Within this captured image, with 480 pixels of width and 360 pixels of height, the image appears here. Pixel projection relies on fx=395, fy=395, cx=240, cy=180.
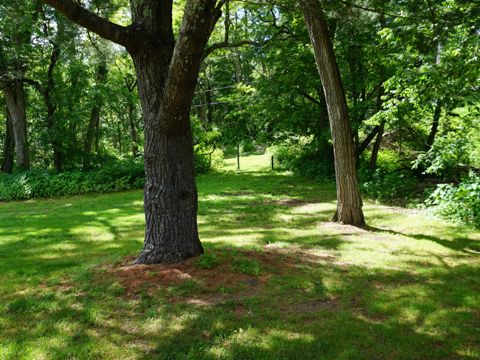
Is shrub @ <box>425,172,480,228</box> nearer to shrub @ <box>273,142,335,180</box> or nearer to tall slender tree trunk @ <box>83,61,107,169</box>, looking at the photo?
shrub @ <box>273,142,335,180</box>

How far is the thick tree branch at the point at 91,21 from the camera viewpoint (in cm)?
387

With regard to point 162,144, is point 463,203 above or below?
below

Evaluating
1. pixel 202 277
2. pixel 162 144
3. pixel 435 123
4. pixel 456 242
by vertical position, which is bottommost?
pixel 456 242

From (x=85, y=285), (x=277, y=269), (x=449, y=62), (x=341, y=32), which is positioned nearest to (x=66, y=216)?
(x=85, y=285)

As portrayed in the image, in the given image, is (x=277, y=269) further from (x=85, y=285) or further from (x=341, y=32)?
(x=341, y=32)

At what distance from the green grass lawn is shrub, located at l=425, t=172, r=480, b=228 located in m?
0.38

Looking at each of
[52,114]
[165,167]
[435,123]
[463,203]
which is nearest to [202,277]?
[165,167]

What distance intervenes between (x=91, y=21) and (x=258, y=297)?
11.2 feet

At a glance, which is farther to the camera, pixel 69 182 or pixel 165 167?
pixel 69 182

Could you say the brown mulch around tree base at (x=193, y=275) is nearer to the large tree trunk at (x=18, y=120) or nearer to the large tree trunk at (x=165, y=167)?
the large tree trunk at (x=165, y=167)

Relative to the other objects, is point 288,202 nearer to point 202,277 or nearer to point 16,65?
point 202,277

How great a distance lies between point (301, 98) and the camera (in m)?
16.8

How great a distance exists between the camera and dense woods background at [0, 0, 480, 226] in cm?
784

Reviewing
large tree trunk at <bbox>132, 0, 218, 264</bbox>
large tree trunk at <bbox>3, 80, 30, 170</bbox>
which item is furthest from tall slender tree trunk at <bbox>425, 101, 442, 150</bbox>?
large tree trunk at <bbox>3, 80, 30, 170</bbox>
